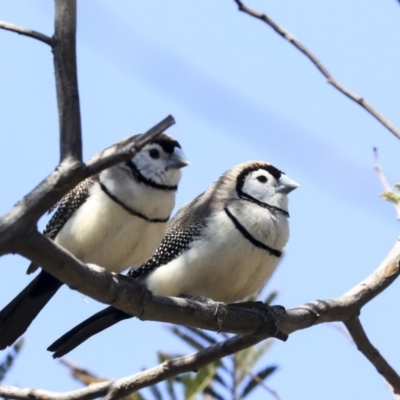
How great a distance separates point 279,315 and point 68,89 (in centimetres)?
225

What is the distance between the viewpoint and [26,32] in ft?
14.7

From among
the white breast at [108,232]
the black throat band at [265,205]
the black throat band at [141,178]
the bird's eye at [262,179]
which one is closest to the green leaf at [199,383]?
the white breast at [108,232]

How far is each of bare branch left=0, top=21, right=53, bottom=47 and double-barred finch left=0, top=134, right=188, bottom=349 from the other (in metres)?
1.74

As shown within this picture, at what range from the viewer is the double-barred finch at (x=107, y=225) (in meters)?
6.05

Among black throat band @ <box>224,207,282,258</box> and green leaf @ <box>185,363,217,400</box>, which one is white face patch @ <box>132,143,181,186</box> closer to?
black throat band @ <box>224,207,282,258</box>

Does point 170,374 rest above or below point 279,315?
below

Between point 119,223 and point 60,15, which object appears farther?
point 119,223

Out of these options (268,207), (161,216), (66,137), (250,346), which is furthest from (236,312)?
(66,137)

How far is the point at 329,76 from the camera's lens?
15.1 ft

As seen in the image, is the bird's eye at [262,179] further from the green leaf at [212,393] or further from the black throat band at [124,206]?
the green leaf at [212,393]

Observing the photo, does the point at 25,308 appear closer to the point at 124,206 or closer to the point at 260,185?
the point at 124,206

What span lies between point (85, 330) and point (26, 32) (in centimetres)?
248

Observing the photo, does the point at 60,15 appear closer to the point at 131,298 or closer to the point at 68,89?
the point at 68,89

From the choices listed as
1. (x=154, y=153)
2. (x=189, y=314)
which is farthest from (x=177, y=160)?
(x=189, y=314)
